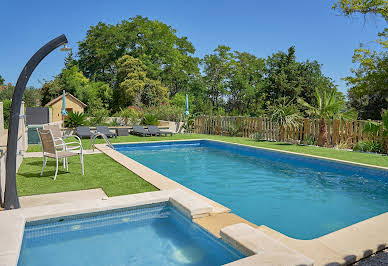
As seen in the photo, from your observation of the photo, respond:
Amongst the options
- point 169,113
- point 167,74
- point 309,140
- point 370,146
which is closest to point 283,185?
point 370,146

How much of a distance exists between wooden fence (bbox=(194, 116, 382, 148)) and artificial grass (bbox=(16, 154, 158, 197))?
365 inches

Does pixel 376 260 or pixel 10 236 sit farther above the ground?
pixel 10 236

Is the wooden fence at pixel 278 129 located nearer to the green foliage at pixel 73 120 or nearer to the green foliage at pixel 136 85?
the green foliage at pixel 73 120

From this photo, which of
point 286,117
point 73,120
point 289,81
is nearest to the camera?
point 286,117

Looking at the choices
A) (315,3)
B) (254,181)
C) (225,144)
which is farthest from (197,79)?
(254,181)

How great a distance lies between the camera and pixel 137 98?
34.0 m

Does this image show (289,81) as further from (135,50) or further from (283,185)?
(283,185)

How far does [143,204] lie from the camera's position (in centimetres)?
458

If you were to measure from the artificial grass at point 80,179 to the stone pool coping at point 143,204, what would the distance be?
2.54ft

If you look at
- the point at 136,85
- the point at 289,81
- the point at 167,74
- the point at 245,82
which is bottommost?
the point at 136,85

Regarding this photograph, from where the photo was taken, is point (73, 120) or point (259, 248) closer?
point (259, 248)

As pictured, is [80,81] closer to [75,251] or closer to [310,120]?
A: [310,120]

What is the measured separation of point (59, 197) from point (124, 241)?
5.60 feet

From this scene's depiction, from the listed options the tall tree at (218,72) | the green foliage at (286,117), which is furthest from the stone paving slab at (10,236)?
the tall tree at (218,72)
